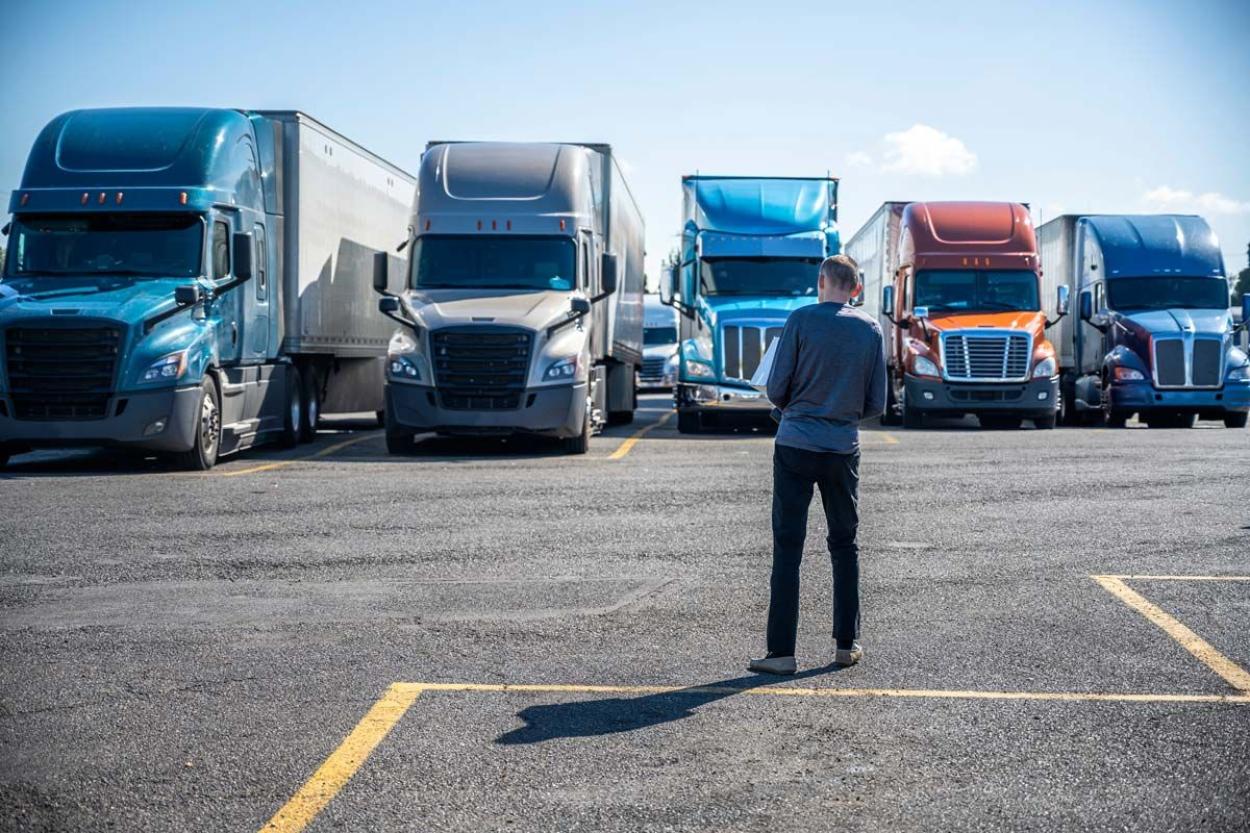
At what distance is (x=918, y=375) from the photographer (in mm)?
25812

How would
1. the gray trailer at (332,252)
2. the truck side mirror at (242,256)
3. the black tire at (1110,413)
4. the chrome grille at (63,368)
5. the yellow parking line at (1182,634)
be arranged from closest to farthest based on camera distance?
the yellow parking line at (1182,634) → the chrome grille at (63,368) → the truck side mirror at (242,256) → the gray trailer at (332,252) → the black tire at (1110,413)

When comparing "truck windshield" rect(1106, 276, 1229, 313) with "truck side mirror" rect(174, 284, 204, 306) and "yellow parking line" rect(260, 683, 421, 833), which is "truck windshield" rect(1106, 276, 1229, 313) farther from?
"yellow parking line" rect(260, 683, 421, 833)

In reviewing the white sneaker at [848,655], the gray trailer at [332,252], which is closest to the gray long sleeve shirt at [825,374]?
the white sneaker at [848,655]

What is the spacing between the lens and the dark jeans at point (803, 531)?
267 inches

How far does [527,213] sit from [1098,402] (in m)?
12.9

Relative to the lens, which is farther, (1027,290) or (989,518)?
(1027,290)

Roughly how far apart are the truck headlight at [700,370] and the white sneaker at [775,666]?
654 inches

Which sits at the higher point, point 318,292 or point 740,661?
point 318,292

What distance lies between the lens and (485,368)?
727 inches

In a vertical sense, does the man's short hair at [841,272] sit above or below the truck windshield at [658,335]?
below

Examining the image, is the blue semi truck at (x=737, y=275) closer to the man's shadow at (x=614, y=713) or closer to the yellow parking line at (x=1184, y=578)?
the yellow parking line at (x=1184, y=578)

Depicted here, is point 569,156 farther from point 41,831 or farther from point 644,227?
point 41,831

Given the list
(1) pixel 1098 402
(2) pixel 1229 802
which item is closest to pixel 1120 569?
(2) pixel 1229 802

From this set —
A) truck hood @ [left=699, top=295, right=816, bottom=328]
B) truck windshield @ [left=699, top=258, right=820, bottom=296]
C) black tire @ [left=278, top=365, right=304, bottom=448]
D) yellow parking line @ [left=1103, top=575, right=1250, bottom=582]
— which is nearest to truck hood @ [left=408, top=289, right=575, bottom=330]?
black tire @ [left=278, top=365, right=304, bottom=448]
